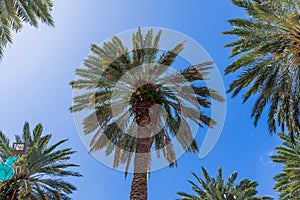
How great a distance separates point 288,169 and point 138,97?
10747 mm

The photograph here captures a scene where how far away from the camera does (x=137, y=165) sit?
11930mm

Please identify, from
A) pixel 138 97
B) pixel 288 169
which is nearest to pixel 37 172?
pixel 138 97

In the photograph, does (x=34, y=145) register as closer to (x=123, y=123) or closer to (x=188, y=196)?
(x=123, y=123)

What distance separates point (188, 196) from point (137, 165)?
1186 cm

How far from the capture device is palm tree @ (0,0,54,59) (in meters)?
11.9

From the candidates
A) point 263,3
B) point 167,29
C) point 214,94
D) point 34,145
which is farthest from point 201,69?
point 34,145

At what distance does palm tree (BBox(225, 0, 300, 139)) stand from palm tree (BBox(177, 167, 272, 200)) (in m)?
8.33

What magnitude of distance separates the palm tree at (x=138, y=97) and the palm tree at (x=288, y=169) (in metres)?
7.64

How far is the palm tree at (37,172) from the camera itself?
1725 cm

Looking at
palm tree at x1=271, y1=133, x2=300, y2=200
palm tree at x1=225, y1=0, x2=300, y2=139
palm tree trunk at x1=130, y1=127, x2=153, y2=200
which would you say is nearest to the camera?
palm tree trunk at x1=130, y1=127, x2=153, y2=200

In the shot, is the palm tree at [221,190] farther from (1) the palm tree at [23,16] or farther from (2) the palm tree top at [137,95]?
(1) the palm tree at [23,16]

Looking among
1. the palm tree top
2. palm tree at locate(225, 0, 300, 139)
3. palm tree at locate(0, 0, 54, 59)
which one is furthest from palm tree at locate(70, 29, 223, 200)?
palm tree at locate(0, 0, 54, 59)

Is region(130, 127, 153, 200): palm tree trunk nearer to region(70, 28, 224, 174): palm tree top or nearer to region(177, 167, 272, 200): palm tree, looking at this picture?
region(70, 28, 224, 174): palm tree top

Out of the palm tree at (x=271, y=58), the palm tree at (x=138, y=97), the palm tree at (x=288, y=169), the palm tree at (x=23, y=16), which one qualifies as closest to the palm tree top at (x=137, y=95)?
the palm tree at (x=138, y=97)
